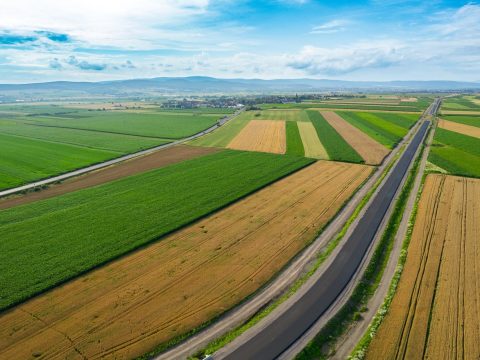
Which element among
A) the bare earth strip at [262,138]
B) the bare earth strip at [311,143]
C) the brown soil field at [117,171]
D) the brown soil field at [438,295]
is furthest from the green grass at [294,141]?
the brown soil field at [438,295]

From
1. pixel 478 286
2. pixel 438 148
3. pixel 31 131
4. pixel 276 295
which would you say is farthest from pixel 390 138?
pixel 31 131

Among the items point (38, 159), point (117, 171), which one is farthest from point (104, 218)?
point (38, 159)

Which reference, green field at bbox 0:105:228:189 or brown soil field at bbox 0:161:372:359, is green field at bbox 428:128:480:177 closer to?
brown soil field at bbox 0:161:372:359

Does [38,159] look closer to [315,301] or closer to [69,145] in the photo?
[69,145]

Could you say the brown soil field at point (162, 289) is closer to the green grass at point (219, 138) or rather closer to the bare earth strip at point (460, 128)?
the green grass at point (219, 138)

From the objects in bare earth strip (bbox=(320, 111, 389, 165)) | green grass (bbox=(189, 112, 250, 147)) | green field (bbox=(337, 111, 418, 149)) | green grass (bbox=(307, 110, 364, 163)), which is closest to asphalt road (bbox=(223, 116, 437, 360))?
green grass (bbox=(307, 110, 364, 163))
